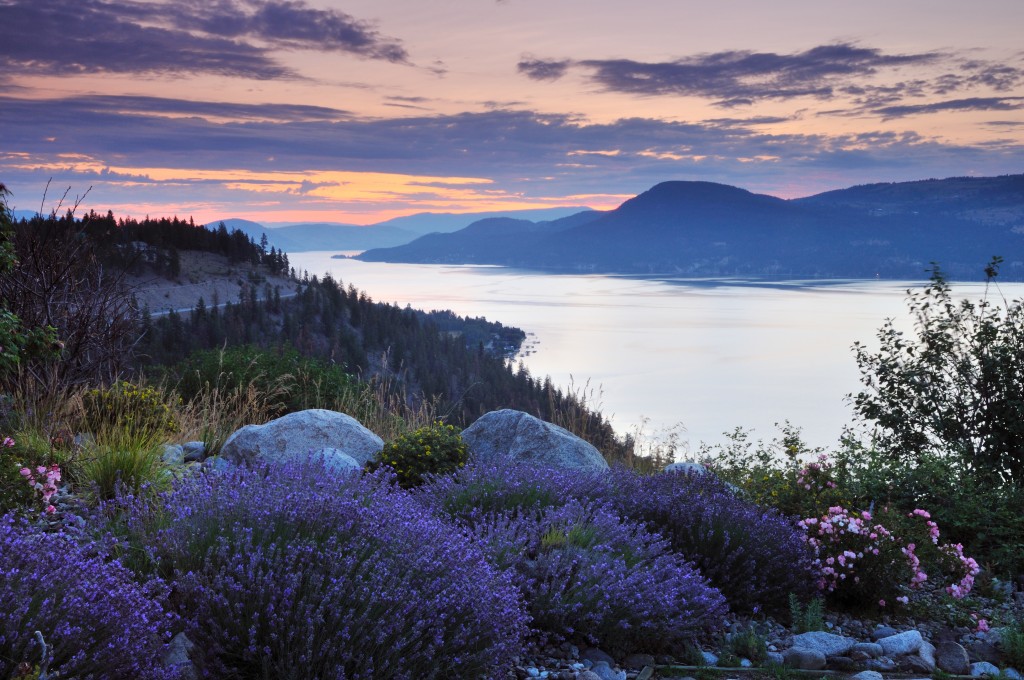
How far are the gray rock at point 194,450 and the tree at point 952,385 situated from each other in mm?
7235

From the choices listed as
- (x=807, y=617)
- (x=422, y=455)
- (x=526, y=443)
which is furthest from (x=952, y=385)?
(x=422, y=455)

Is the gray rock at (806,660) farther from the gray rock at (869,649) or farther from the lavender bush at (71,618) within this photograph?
the lavender bush at (71,618)

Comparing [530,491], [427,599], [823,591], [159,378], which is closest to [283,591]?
[427,599]

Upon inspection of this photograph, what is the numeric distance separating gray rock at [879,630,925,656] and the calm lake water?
575 centimetres

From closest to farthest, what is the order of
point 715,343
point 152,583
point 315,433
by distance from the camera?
point 152,583 → point 315,433 → point 715,343

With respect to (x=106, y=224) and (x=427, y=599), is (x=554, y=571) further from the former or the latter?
(x=106, y=224)

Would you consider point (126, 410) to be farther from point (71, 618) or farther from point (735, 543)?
point (735, 543)

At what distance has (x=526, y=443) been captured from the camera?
802cm

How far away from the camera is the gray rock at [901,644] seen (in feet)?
15.2

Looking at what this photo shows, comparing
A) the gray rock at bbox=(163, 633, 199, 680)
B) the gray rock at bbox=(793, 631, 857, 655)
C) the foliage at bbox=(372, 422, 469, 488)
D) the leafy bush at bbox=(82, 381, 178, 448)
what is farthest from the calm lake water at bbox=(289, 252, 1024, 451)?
the gray rock at bbox=(163, 633, 199, 680)

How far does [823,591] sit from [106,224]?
58371 mm

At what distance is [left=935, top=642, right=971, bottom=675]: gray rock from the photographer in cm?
455

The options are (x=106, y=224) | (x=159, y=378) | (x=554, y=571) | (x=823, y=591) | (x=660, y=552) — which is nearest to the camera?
(x=554, y=571)

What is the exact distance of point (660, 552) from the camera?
525 centimetres
